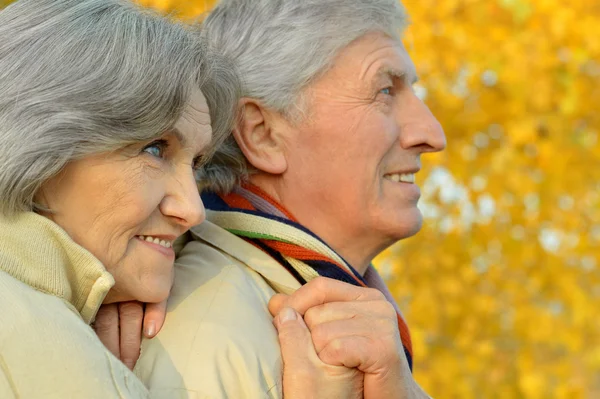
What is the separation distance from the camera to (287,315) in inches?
98.4

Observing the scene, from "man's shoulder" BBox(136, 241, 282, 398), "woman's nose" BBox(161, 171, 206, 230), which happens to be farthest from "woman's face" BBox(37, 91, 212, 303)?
"man's shoulder" BBox(136, 241, 282, 398)

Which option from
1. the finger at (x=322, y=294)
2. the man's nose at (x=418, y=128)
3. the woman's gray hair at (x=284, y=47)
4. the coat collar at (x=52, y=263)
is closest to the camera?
the coat collar at (x=52, y=263)

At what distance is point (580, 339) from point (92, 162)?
4753mm

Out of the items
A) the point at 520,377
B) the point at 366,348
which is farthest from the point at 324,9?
the point at 520,377

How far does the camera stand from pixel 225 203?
9.78 ft

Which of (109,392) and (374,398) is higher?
(109,392)

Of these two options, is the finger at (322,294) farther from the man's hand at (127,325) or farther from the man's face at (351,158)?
the man's face at (351,158)

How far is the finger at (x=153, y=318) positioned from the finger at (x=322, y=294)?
1.03ft

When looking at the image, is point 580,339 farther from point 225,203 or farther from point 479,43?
point 225,203

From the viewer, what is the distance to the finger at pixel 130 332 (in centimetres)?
241

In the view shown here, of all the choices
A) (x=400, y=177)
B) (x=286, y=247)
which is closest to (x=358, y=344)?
(x=286, y=247)

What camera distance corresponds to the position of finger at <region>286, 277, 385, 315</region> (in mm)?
2539

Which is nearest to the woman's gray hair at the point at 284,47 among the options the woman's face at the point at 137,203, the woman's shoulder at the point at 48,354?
the woman's face at the point at 137,203

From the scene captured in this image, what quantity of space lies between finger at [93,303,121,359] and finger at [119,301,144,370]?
1cm
